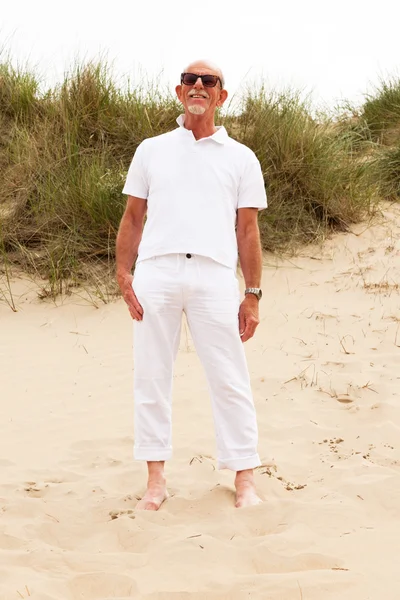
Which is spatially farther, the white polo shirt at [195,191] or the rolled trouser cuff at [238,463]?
the rolled trouser cuff at [238,463]

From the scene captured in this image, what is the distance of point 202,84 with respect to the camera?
335cm

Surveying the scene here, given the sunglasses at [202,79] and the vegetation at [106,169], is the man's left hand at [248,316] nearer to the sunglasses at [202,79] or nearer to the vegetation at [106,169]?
the sunglasses at [202,79]

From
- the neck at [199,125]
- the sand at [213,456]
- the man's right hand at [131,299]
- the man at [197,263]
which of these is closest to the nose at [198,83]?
the man at [197,263]

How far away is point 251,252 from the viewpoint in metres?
3.48

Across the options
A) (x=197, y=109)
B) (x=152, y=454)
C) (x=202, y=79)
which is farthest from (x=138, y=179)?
(x=152, y=454)

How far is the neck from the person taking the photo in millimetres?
3383

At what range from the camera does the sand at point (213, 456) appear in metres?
2.96

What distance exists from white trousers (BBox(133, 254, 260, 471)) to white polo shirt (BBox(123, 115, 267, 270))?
77mm

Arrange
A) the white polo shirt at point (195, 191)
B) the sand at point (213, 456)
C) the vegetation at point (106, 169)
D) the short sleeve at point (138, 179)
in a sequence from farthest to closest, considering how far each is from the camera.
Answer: the vegetation at point (106, 169), the short sleeve at point (138, 179), the white polo shirt at point (195, 191), the sand at point (213, 456)

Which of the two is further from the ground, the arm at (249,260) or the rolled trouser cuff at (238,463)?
the arm at (249,260)

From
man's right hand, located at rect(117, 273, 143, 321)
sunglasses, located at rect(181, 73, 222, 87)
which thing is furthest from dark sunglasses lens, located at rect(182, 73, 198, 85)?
man's right hand, located at rect(117, 273, 143, 321)

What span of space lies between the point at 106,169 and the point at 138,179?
4963 millimetres

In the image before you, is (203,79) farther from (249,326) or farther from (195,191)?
(249,326)

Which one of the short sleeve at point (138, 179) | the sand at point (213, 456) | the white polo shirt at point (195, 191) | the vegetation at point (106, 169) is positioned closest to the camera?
the sand at point (213, 456)
